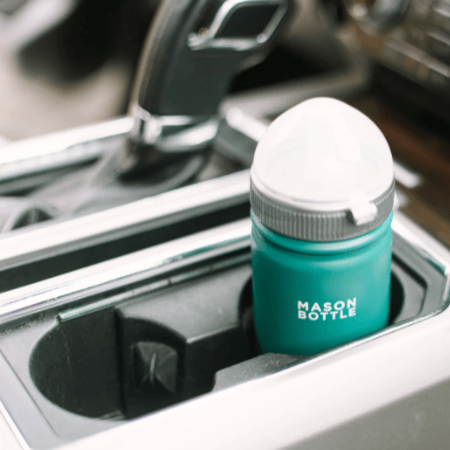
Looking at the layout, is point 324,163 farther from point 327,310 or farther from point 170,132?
point 170,132

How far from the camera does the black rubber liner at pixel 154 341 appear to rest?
40 centimetres

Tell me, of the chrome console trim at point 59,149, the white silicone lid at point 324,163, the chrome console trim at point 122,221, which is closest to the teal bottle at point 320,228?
the white silicone lid at point 324,163

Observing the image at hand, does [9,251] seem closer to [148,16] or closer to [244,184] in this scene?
[244,184]

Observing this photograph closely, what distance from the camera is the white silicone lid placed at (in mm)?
322

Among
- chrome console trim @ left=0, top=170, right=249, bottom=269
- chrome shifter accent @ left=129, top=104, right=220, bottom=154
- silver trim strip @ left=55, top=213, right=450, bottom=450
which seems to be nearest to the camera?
silver trim strip @ left=55, top=213, right=450, bottom=450

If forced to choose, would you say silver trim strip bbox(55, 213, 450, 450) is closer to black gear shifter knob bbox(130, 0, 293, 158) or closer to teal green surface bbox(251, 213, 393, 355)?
teal green surface bbox(251, 213, 393, 355)

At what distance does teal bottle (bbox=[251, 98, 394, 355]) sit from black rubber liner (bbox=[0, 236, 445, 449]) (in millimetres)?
53

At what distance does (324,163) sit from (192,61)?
0.27 m

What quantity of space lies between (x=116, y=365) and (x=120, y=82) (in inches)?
28.9

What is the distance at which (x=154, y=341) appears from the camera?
43 cm

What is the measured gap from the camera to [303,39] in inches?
39.5

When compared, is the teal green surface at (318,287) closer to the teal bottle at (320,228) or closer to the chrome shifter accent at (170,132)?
the teal bottle at (320,228)

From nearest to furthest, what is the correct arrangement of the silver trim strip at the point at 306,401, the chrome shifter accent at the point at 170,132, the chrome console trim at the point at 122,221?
the silver trim strip at the point at 306,401 → the chrome console trim at the point at 122,221 → the chrome shifter accent at the point at 170,132

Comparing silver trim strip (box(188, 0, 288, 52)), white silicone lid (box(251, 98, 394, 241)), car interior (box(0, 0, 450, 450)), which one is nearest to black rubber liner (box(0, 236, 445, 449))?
car interior (box(0, 0, 450, 450))
